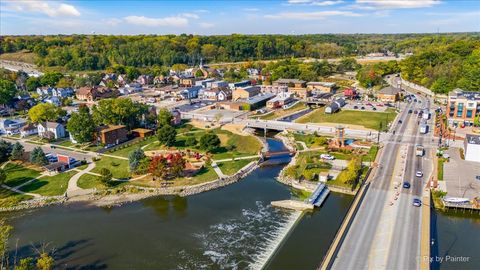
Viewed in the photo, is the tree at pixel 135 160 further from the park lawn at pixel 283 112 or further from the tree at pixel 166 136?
the park lawn at pixel 283 112

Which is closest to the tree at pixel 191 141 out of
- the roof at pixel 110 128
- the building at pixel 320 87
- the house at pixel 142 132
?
the house at pixel 142 132

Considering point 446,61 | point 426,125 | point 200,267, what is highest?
point 446,61

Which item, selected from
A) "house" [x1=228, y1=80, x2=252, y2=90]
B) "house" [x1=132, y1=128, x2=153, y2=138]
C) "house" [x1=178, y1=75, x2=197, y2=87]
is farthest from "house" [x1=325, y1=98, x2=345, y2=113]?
"house" [x1=178, y1=75, x2=197, y2=87]

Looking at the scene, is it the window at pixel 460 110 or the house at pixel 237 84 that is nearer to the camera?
the window at pixel 460 110

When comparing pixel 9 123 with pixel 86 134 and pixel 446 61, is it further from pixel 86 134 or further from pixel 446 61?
pixel 446 61

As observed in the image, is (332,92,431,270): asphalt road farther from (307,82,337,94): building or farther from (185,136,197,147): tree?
(307,82,337,94): building

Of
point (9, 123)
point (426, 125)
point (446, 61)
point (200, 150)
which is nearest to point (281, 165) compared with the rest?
point (200, 150)
